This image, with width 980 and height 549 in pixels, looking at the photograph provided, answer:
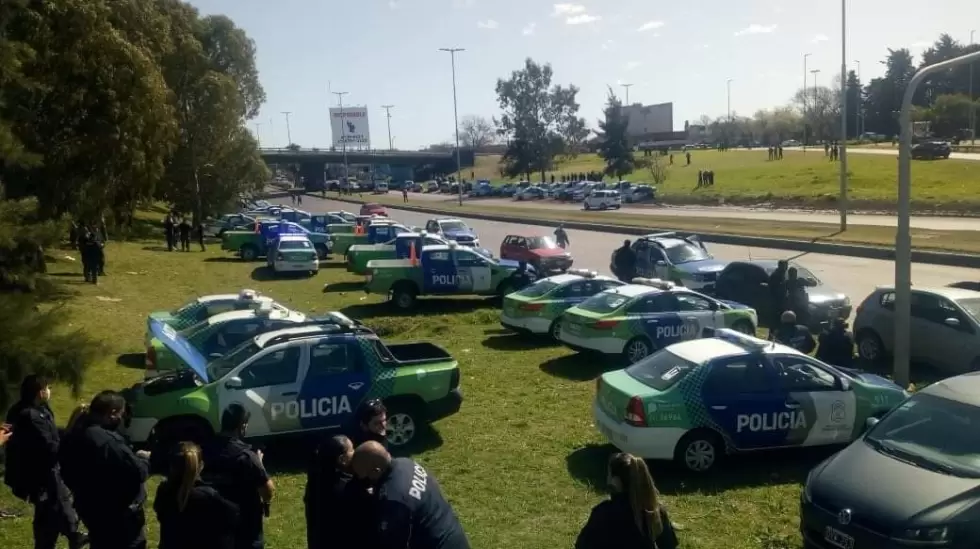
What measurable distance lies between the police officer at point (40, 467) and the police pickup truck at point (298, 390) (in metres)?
2.46

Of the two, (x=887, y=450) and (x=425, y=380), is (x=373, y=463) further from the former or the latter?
(x=425, y=380)

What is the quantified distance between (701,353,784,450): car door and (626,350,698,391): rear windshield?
0.93ft

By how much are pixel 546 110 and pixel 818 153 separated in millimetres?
36585

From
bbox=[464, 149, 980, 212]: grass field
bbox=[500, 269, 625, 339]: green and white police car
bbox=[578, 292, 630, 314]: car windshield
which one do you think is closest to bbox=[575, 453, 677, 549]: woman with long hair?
bbox=[578, 292, 630, 314]: car windshield

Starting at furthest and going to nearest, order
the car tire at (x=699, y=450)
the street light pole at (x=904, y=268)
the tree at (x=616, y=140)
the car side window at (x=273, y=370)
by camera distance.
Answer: the tree at (x=616, y=140) → the street light pole at (x=904, y=268) → the car side window at (x=273, y=370) → the car tire at (x=699, y=450)

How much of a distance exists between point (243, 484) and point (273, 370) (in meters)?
4.69

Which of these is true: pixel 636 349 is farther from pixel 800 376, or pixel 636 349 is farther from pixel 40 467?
pixel 40 467

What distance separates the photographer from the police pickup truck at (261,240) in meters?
37.1

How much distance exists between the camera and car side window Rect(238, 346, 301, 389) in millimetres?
10125

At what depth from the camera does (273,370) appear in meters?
10.2

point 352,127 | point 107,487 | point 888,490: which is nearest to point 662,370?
point 888,490

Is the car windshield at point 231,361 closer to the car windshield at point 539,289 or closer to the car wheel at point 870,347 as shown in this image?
the car windshield at point 539,289

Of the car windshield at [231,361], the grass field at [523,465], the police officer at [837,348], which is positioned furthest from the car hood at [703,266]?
the car windshield at [231,361]

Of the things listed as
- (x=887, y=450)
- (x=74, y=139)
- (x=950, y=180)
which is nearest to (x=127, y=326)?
(x=74, y=139)
